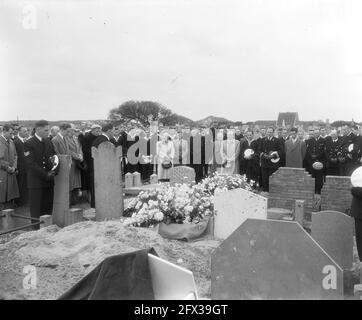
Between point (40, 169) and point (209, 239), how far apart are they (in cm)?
319

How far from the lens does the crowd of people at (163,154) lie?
7.96 m

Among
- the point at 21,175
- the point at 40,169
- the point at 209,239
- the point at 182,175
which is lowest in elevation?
the point at 209,239

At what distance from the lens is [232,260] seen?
371 cm

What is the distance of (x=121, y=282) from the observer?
3150mm

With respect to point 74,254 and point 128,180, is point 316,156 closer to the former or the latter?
point 128,180

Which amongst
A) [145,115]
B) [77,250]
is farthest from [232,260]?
[145,115]

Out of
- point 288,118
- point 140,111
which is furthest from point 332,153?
point 288,118

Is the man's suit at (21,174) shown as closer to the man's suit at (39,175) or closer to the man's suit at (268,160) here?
the man's suit at (39,175)

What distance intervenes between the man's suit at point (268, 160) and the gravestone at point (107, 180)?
216 inches

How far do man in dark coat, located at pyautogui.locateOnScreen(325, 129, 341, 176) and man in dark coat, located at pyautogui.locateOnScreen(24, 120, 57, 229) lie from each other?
7672 millimetres

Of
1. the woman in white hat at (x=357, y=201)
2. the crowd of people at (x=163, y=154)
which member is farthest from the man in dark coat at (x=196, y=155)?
the woman in white hat at (x=357, y=201)
